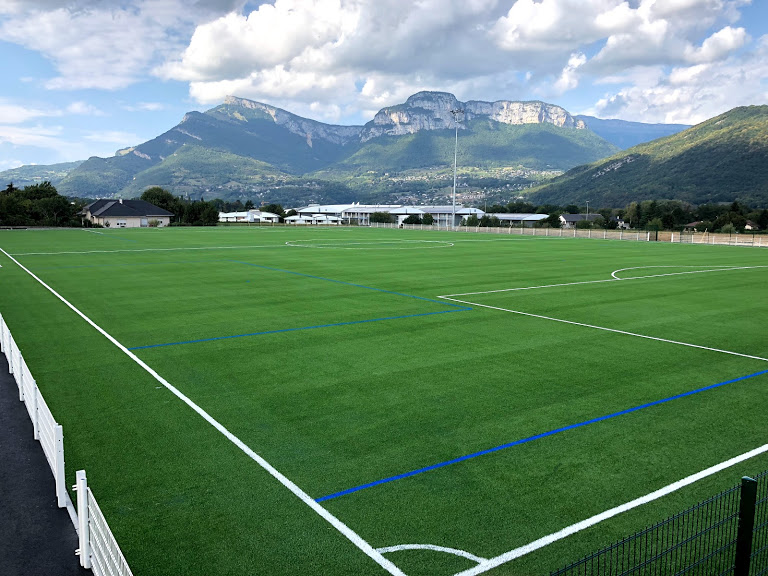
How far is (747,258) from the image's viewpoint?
45.4 meters

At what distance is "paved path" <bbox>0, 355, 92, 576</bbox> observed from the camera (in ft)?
19.8

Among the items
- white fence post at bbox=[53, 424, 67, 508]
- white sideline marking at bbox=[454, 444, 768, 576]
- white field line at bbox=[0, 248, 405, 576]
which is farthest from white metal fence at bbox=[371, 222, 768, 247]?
white fence post at bbox=[53, 424, 67, 508]

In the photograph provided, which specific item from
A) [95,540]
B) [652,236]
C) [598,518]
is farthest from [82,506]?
[652,236]

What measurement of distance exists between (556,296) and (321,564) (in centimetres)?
1939

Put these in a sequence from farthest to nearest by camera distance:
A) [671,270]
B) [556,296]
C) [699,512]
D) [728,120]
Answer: [728,120] < [671,270] < [556,296] < [699,512]

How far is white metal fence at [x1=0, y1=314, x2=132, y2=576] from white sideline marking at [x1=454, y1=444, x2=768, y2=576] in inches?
126

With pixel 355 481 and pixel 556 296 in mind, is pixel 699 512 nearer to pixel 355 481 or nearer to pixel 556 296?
pixel 355 481

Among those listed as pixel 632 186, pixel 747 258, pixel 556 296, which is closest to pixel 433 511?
pixel 556 296

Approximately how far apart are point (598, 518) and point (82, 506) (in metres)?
5.57

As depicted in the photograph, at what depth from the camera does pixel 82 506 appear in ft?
18.5

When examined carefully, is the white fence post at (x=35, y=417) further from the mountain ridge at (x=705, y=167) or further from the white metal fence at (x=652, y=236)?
the mountain ridge at (x=705, y=167)

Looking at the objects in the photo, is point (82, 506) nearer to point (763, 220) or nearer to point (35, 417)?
point (35, 417)

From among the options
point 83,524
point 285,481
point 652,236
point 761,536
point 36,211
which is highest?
point 36,211

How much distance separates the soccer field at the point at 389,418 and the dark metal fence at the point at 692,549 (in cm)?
26
